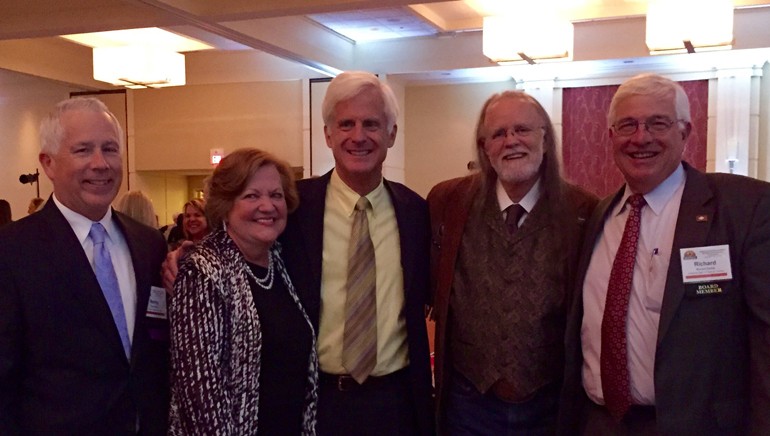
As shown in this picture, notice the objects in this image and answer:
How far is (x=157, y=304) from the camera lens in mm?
2188

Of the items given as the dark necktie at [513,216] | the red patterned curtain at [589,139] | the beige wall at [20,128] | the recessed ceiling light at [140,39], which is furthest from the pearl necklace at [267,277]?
the beige wall at [20,128]

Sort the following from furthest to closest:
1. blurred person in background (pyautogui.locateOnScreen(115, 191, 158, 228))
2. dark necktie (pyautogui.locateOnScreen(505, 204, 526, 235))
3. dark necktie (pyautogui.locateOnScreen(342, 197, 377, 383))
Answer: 1. blurred person in background (pyautogui.locateOnScreen(115, 191, 158, 228))
2. dark necktie (pyautogui.locateOnScreen(505, 204, 526, 235))
3. dark necktie (pyautogui.locateOnScreen(342, 197, 377, 383))

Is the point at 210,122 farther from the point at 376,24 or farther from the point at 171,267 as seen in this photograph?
the point at 171,267

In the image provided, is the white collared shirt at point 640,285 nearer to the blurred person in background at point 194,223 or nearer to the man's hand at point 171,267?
the man's hand at point 171,267

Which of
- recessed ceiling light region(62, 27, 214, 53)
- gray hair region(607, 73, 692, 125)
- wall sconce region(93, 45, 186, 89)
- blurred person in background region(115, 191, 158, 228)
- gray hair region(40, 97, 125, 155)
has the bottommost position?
blurred person in background region(115, 191, 158, 228)

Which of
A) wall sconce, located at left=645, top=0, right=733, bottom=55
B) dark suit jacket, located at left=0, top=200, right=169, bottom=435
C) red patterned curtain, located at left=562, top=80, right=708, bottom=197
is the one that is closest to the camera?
dark suit jacket, located at left=0, top=200, right=169, bottom=435

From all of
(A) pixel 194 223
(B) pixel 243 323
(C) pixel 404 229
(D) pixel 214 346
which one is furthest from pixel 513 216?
(A) pixel 194 223

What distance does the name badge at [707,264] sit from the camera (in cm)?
204

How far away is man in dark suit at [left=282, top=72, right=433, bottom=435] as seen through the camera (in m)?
2.36

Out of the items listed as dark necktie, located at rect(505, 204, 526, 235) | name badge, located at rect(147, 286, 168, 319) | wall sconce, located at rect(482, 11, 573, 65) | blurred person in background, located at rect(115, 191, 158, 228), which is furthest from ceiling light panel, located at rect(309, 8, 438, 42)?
name badge, located at rect(147, 286, 168, 319)

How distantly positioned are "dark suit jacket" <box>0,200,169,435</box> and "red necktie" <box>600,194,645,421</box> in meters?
1.35

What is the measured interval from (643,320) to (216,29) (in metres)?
5.93

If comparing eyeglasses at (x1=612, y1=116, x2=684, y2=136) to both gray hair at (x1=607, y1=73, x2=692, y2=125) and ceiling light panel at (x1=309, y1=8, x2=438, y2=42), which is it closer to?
gray hair at (x1=607, y1=73, x2=692, y2=125)

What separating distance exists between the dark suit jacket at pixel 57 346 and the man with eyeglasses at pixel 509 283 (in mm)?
1017
